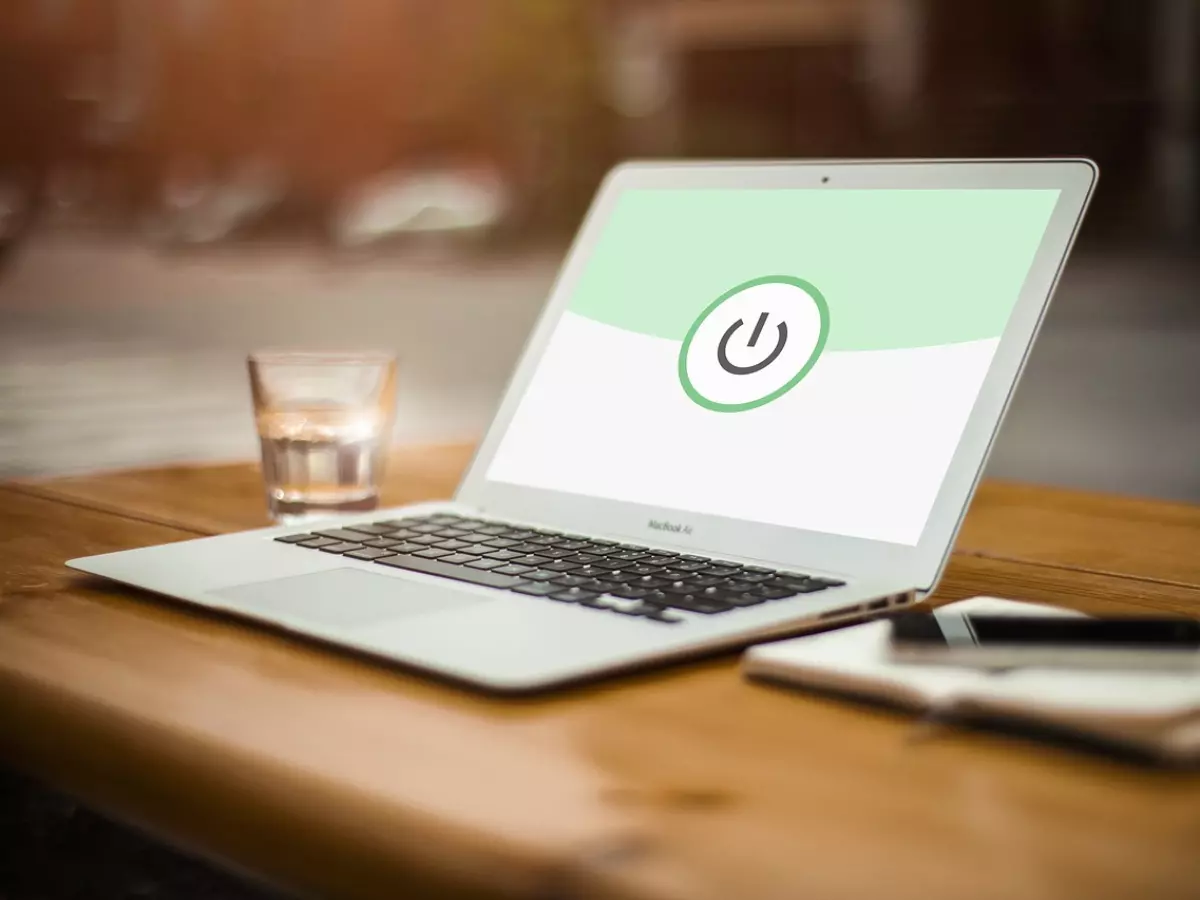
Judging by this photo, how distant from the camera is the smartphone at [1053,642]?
506 mm

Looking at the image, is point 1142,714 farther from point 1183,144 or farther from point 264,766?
point 1183,144

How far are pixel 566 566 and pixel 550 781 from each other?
10.2 inches

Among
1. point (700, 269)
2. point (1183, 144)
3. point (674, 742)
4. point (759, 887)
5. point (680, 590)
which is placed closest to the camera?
point (759, 887)

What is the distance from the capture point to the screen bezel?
689 millimetres

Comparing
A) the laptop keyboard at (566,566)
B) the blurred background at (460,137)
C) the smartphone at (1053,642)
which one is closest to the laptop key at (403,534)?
the laptop keyboard at (566,566)

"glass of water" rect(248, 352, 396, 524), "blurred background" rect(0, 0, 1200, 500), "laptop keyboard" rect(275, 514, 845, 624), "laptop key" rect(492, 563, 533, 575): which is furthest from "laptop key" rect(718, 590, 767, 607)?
"blurred background" rect(0, 0, 1200, 500)

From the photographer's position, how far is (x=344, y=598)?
640 mm

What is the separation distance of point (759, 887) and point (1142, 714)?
0.16 m

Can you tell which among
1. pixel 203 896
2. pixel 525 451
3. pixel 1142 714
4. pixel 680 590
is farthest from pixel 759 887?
pixel 203 896

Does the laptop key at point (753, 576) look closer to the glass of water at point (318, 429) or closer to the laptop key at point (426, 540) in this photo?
the laptop key at point (426, 540)

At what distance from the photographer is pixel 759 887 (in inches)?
14.1

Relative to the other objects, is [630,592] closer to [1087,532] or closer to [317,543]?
[317,543]

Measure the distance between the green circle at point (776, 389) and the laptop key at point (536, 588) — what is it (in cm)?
19

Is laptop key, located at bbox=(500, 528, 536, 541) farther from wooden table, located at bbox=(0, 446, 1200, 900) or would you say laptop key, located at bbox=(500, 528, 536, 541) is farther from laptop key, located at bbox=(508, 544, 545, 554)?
wooden table, located at bbox=(0, 446, 1200, 900)
